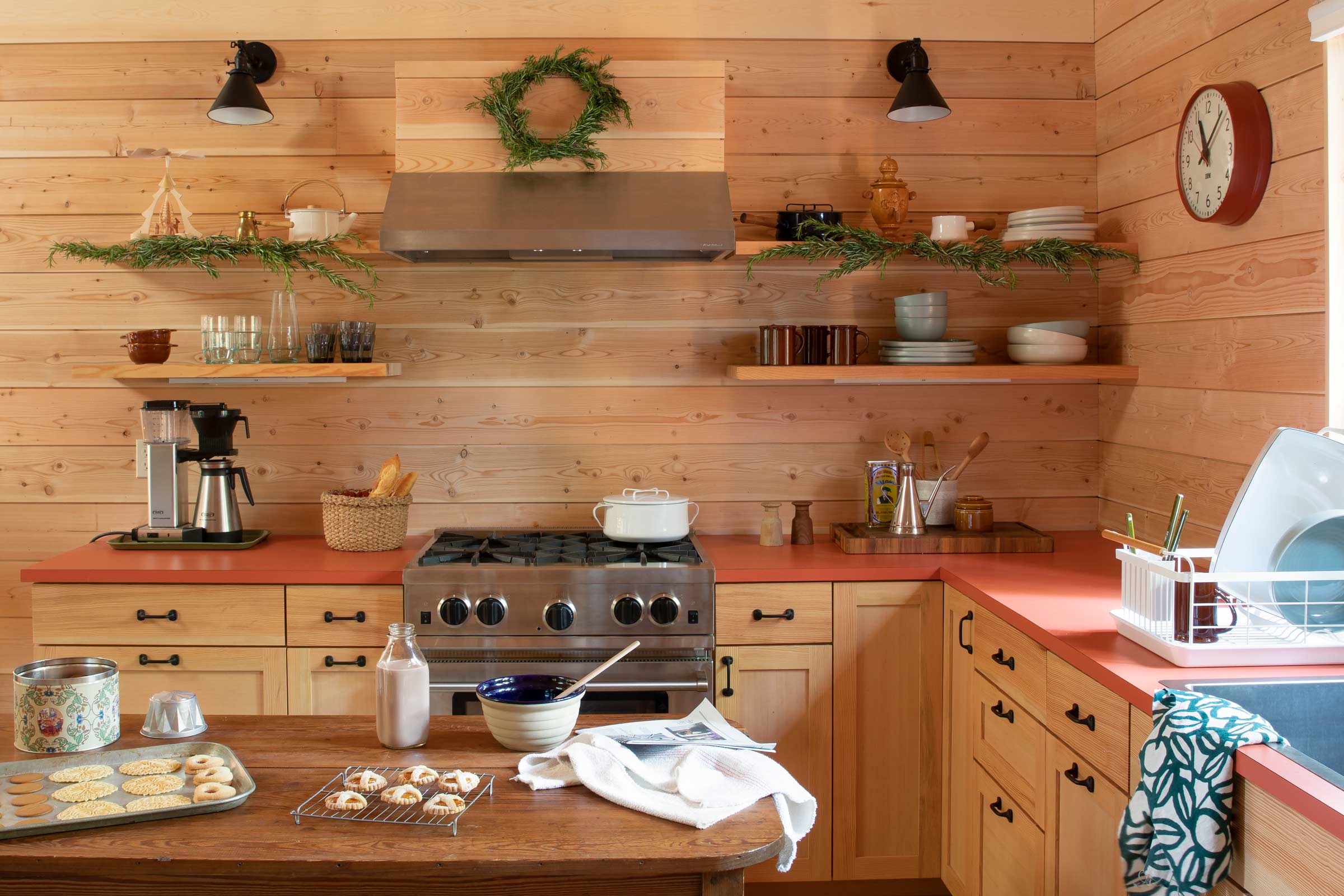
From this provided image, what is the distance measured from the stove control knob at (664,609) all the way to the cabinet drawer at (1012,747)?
77cm

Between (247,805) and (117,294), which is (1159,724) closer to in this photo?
(247,805)

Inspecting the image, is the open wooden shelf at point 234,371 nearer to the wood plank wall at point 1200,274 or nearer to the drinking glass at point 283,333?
the drinking glass at point 283,333

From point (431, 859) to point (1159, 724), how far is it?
1.05 meters

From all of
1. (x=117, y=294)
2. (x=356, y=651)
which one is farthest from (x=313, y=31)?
(x=356, y=651)

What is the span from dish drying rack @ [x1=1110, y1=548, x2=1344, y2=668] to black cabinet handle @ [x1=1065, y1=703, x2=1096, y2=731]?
167mm

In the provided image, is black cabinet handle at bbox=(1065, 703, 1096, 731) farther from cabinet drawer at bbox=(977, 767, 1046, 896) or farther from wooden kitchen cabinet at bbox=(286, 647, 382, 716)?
wooden kitchen cabinet at bbox=(286, 647, 382, 716)

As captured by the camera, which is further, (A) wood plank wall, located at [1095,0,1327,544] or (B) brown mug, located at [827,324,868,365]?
(B) brown mug, located at [827,324,868,365]

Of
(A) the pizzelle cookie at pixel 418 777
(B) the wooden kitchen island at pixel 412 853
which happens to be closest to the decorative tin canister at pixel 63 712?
(B) the wooden kitchen island at pixel 412 853

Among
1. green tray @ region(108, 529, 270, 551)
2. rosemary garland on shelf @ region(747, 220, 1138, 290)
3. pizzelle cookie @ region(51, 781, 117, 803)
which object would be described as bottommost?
pizzelle cookie @ region(51, 781, 117, 803)

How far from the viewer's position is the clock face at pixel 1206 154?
258 cm

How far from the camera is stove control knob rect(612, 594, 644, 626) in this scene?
288cm

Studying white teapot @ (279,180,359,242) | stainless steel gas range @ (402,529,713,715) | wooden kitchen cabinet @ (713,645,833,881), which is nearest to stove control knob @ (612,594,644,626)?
stainless steel gas range @ (402,529,713,715)

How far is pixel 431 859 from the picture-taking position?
1.24 metres

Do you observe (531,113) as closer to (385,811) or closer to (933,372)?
(933,372)
